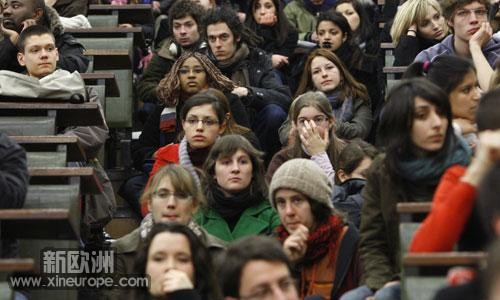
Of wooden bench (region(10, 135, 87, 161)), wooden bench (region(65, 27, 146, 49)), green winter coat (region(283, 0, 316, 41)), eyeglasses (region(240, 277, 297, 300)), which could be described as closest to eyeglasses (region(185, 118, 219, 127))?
wooden bench (region(10, 135, 87, 161))

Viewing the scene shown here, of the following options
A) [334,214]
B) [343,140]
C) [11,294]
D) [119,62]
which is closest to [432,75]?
[334,214]

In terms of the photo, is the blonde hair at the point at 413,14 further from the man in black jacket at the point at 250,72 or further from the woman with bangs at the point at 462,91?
the woman with bangs at the point at 462,91

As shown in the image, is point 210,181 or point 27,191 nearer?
point 27,191

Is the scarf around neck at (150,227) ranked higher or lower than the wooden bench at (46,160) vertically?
lower

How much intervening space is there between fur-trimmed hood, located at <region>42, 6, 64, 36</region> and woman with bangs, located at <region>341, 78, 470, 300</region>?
4823 mm

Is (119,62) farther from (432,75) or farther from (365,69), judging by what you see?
(432,75)

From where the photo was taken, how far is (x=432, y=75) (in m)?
8.90

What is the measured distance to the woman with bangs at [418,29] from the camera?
1255cm

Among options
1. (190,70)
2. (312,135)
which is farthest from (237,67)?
(312,135)

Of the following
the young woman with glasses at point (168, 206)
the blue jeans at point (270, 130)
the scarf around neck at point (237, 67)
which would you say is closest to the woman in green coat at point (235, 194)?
the young woman with glasses at point (168, 206)

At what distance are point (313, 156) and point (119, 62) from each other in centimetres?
288

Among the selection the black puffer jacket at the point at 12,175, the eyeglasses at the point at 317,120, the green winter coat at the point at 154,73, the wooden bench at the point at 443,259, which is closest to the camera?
the wooden bench at the point at 443,259

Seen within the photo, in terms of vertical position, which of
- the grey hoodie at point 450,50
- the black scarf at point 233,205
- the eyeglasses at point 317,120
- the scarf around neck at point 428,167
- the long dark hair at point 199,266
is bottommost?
the long dark hair at point 199,266

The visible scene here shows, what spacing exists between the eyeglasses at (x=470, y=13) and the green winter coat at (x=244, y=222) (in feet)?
9.40
